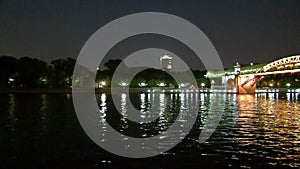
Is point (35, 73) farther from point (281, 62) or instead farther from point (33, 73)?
point (281, 62)

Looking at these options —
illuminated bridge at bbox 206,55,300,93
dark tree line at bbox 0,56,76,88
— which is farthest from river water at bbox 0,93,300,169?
dark tree line at bbox 0,56,76,88

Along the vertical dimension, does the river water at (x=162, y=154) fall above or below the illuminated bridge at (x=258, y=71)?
below

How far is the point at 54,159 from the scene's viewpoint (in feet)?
44.9

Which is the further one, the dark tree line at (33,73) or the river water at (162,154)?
the dark tree line at (33,73)

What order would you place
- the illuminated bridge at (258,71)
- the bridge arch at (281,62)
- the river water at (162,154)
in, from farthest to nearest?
the illuminated bridge at (258,71)
the bridge arch at (281,62)
the river water at (162,154)

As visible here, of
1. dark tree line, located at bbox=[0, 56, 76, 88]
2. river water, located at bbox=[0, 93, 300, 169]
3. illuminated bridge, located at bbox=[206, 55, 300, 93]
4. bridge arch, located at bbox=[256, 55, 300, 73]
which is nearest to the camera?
river water, located at bbox=[0, 93, 300, 169]

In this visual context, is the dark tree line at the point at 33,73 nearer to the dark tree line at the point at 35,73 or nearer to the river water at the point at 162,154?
the dark tree line at the point at 35,73

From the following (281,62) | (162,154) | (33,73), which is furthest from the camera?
(33,73)

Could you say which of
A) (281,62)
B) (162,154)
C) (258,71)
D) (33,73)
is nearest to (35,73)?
(33,73)

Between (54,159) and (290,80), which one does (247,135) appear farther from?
(290,80)

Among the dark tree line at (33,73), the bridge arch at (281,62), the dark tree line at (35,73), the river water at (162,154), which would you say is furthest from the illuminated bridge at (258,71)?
the river water at (162,154)

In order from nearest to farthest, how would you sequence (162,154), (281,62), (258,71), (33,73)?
(162,154)
(281,62)
(258,71)
(33,73)

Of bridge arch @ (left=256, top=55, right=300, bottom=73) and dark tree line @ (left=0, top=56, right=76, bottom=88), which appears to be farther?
dark tree line @ (left=0, top=56, right=76, bottom=88)

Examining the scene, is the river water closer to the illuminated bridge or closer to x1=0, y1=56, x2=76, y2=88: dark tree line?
the illuminated bridge
